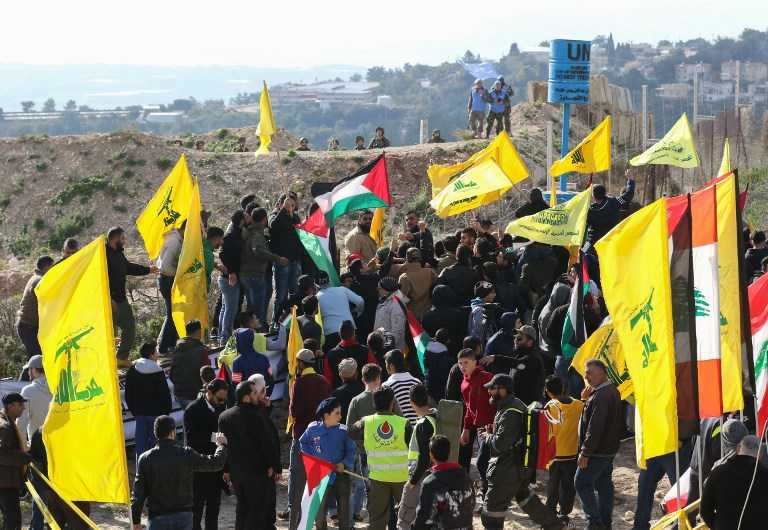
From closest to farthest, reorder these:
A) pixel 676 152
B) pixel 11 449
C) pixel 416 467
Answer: pixel 416 467, pixel 11 449, pixel 676 152

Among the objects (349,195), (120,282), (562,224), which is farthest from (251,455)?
(349,195)

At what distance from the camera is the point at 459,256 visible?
14375 mm

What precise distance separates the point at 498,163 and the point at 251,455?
8.84 metres

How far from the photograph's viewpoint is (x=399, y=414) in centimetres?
1079

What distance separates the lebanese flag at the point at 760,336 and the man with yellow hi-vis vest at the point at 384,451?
292cm

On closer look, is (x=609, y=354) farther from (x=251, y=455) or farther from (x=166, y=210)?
(x=166, y=210)

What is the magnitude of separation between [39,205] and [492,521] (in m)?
26.9

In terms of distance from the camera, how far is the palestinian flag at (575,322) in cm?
1274

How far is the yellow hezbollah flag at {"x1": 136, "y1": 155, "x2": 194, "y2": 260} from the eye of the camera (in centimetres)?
1517

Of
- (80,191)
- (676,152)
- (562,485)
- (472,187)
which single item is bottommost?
(562,485)

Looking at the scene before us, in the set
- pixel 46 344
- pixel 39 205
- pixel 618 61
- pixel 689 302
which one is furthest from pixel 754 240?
pixel 618 61

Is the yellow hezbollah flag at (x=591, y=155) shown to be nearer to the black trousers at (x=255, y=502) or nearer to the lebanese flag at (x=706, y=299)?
the lebanese flag at (x=706, y=299)

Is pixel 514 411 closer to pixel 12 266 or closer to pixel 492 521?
pixel 492 521

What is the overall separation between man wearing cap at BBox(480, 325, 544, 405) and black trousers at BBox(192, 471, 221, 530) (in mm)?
2823
